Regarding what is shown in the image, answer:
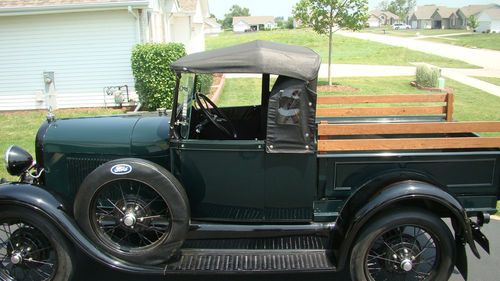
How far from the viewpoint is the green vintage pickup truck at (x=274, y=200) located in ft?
10.9

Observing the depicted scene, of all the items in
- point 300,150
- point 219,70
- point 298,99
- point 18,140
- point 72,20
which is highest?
point 72,20

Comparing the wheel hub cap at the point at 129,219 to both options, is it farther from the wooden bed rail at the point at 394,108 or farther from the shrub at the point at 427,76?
the shrub at the point at 427,76

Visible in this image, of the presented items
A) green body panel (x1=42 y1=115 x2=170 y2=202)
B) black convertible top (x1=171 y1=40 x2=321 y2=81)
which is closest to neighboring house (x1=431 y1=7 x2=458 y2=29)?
black convertible top (x1=171 y1=40 x2=321 y2=81)

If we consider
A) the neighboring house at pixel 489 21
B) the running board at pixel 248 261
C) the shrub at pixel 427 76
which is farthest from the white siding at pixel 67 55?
the neighboring house at pixel 489 21

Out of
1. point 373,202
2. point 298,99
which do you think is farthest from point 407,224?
point 298,99

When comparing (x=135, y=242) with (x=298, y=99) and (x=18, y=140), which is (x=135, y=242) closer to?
(x=298, y=99)

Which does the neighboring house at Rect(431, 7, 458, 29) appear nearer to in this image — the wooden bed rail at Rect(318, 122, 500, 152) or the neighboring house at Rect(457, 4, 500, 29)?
the neighboring house at Rect(457, 4, 500, 29)

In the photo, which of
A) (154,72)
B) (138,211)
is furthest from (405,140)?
(154,72)

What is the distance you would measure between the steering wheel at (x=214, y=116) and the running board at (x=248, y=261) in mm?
985

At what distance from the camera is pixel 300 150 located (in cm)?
336

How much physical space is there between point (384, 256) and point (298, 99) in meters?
1.34

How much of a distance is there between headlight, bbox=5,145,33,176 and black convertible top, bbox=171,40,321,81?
5.05ft

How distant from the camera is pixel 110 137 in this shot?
378 centimetres

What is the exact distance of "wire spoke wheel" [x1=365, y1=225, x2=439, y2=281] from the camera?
11.2 feet
